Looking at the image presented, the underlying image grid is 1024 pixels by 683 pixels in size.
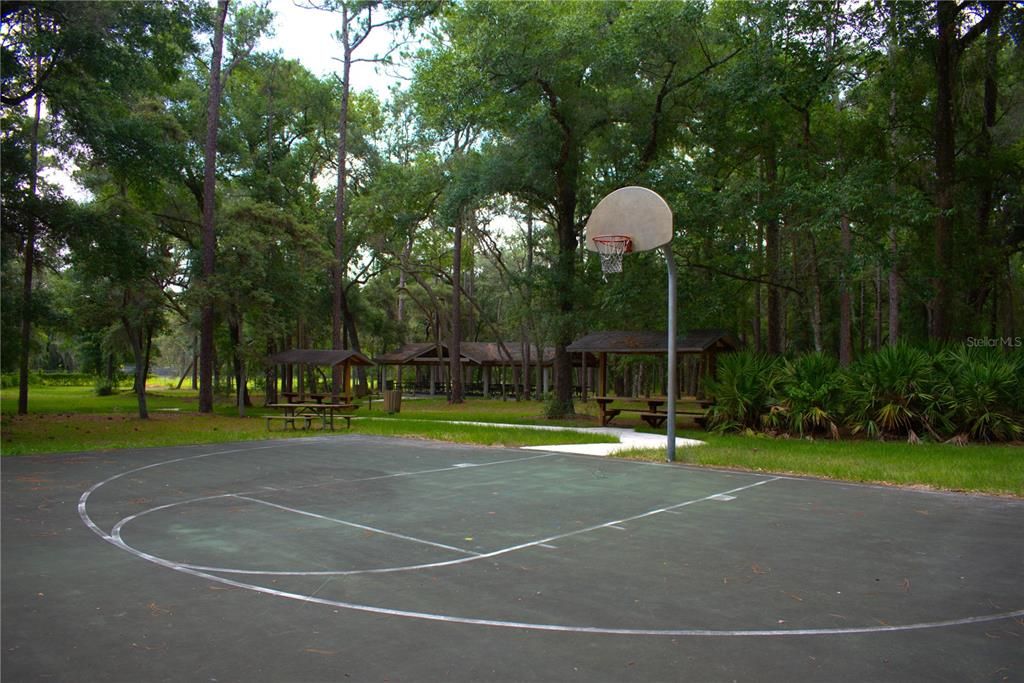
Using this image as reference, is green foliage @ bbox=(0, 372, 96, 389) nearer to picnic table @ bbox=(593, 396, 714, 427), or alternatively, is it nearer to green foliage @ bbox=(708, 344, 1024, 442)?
picnic table @ bbox=(593, 396, 714, 427)

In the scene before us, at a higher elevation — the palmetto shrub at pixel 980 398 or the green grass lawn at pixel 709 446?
the palmetto shrub at pixel 980 398

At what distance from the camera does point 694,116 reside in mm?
21141

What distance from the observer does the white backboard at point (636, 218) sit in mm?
11680

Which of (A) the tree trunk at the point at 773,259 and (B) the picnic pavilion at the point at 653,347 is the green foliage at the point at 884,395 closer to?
(B) the picnic pavilion at the point at 653,347

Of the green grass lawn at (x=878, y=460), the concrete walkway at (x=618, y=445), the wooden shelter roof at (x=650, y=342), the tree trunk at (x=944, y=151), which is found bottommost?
the concrete walkway at (x=618, y=445)

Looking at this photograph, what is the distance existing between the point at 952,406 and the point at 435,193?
21720 millimetres

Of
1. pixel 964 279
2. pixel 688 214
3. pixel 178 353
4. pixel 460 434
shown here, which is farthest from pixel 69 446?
pixel 178 353

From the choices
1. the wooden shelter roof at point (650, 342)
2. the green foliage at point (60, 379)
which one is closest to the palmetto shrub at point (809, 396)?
the wooden shelter roof at point (650, 342)

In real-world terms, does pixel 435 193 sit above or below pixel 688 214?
above

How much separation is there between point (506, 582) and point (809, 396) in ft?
41.5

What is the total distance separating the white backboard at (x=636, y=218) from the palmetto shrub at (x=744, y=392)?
597 centimetres

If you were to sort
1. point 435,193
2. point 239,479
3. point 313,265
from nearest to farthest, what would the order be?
point 239,479, point 313,265, point 435,193

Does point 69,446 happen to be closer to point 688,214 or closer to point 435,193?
point 688,214

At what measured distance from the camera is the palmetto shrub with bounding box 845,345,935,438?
14.7 m
